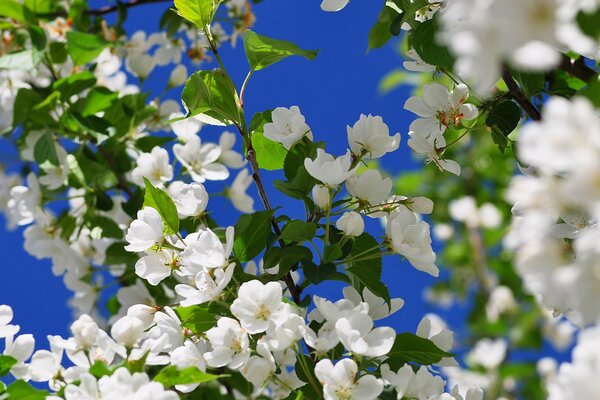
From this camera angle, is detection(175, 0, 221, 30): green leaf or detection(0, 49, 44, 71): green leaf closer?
detection(175, 0, 221, 30): green leaf

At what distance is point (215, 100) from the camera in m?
1.21

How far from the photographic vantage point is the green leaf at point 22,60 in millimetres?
1756

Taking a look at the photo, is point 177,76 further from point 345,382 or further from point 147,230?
point 345,382

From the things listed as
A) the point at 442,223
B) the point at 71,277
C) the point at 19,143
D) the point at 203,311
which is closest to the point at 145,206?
the point at 203,311

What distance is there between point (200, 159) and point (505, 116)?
2.30 feet

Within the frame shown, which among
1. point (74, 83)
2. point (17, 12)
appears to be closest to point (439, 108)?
point (74, 83)

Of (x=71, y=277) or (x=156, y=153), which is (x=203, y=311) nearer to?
(x=156, y=153)

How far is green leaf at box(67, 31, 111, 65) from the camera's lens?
1.83 metres

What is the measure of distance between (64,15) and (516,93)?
133cm

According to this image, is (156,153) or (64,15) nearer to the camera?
(156,153)

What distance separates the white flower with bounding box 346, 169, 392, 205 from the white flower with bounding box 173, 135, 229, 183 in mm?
591

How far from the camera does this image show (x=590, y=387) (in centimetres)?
58

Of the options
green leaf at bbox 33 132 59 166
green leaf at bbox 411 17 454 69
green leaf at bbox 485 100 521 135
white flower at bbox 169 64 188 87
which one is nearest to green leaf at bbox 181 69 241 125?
green leaf at bbox 411 17 454 69

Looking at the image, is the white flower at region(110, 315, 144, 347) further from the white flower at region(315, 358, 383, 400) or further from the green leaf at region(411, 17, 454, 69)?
the green leaf at region(411, 17, 454, 69)
